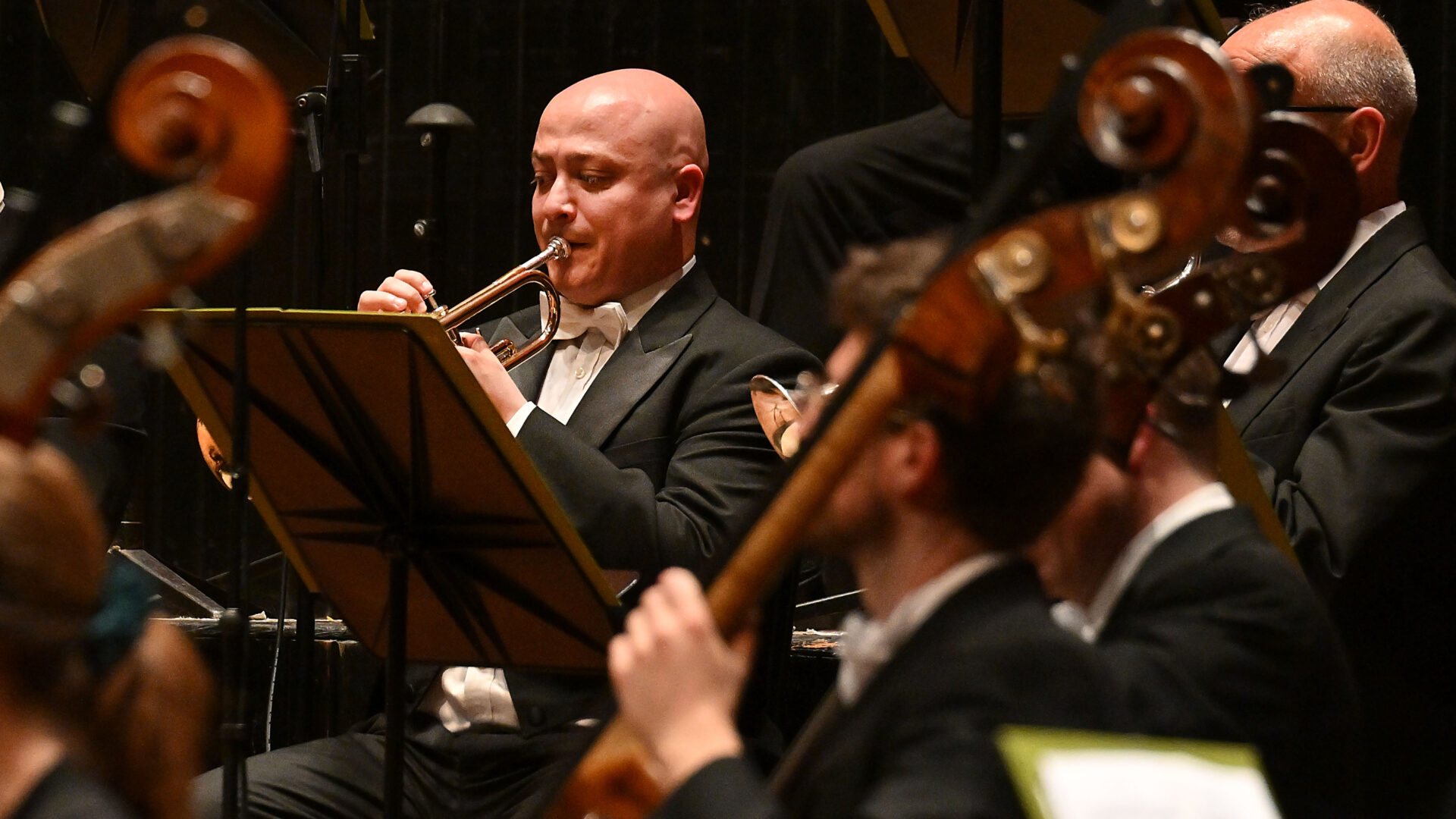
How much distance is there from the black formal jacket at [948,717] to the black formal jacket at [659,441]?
1369 millimetres

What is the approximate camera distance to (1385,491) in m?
2.80

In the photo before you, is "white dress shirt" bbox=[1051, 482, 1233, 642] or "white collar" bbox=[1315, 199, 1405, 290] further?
"white collar" bbox=[1315, 199, 1405, 290]

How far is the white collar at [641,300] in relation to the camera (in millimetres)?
3420

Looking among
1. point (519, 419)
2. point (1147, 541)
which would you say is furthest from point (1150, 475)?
point (519, 419)

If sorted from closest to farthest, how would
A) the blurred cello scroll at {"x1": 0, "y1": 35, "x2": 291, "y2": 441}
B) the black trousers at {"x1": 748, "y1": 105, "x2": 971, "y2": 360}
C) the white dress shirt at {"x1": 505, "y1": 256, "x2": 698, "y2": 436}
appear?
the blurred cello scroll at {"x1": 0, "y1": 35, "x2": 291, "y2": 441}, the white dress shirt at {"x1": 505, "y1": 256, "x2": 698, "y2": 436}, the black trousers at {"x1": 748, "y1": 105, "x2": 971, "y2": 360}

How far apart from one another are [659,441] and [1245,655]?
161 cm

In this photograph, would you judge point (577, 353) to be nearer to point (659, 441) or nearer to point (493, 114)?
point (659, 441)

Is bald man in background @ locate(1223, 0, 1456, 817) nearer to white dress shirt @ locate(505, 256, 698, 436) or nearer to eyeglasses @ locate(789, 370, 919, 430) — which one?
white dress shirt @ locate(505, 256, 698, 436)

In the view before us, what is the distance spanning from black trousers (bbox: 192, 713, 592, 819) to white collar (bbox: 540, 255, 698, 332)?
81 cm

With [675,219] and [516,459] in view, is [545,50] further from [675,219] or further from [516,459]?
[516,459]

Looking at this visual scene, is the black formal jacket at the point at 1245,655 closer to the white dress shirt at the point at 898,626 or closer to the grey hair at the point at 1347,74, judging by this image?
the white dress shirt at the point at 898,626

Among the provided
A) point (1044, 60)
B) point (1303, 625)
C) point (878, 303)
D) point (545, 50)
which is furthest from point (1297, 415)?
point (545, 50)

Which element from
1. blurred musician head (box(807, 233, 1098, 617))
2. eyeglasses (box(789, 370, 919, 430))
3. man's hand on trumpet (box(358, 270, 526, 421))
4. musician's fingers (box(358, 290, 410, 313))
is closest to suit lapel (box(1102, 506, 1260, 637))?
blurred musician head (box(807, 233, 1098, 617))

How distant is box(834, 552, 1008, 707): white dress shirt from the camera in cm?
155
